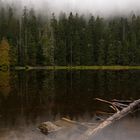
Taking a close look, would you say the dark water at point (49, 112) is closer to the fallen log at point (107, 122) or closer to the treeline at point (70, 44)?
the fallen log at point (107, 122)

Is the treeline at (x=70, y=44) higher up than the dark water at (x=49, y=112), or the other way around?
the treeline at (x=70, y=44)

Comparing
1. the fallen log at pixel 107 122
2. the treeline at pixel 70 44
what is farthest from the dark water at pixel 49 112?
the treeline at pixel 70 44

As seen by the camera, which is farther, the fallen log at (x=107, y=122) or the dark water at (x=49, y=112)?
the dark water at (x=49, y=112)

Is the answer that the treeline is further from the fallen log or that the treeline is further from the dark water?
the fallen log

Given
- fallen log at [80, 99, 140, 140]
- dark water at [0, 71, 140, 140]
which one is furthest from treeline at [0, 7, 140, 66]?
fallen log at [80, 99, 140, 140]

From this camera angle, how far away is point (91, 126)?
22922 millimetres

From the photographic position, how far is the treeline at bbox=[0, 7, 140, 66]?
120562 mm

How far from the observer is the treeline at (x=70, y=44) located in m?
121

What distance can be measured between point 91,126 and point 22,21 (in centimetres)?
12893

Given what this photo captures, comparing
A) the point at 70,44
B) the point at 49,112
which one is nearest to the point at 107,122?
the point at 49,112

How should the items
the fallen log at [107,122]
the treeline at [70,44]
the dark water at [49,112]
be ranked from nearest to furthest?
the fallen log at [107,122]
the dark water at [49,112]
the treeline at [70,44]

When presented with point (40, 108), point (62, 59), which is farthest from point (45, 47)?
point (40, 108)

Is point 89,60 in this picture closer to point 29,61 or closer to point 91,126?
point 29,61

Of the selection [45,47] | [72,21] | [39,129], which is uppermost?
[72,21]
